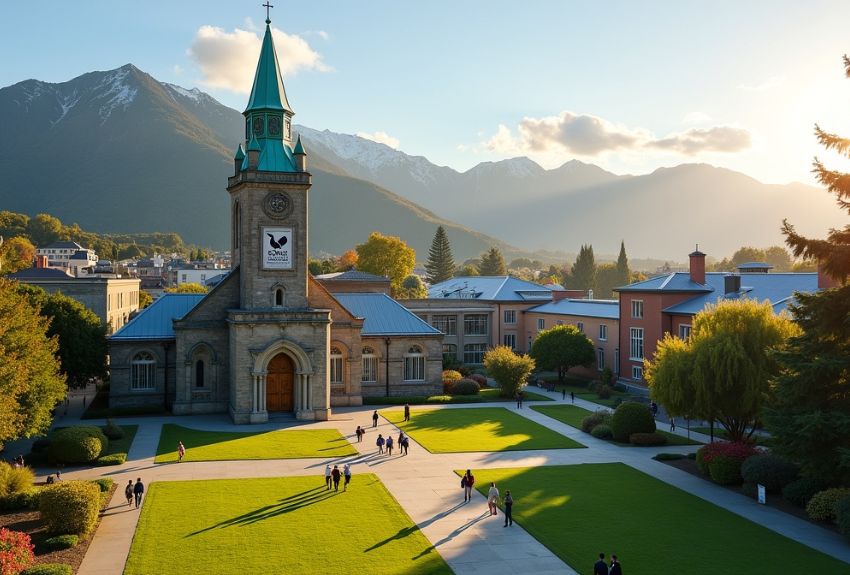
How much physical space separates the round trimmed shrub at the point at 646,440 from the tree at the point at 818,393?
629 inches

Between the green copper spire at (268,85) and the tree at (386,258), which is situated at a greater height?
the green copper spire at (268,85)

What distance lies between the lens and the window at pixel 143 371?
56.9m

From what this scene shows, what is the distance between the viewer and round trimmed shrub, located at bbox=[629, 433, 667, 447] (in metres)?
46.0

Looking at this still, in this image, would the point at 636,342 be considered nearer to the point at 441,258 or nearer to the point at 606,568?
the point at 606,568

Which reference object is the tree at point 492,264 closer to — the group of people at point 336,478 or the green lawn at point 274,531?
the green lawn at point 274,531

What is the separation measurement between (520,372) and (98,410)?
117 ft

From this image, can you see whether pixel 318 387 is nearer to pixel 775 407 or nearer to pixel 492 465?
pixel 492 465

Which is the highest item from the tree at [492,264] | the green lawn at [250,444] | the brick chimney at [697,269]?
the tree at [492,264]

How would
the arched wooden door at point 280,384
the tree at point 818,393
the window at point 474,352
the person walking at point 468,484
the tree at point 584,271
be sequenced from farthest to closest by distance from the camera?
the tree at point 584,271, the window at point 474,352, the arched wooden door at point 280,384, the person walking at point 468,484, the tree at point 818,393

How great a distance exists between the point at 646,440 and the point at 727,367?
9058 millimetres

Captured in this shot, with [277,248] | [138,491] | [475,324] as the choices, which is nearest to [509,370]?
[277,248]

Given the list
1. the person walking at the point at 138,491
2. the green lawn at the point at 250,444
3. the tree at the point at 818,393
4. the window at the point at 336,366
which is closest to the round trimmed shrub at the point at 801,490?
the tree at the point at 818,393

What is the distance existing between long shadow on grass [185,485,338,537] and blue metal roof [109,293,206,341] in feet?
85.2

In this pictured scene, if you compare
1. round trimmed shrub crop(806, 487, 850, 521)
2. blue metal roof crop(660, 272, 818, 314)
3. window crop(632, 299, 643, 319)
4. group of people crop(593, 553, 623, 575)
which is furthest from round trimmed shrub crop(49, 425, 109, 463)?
window crop(632, 299, 643, 319)
